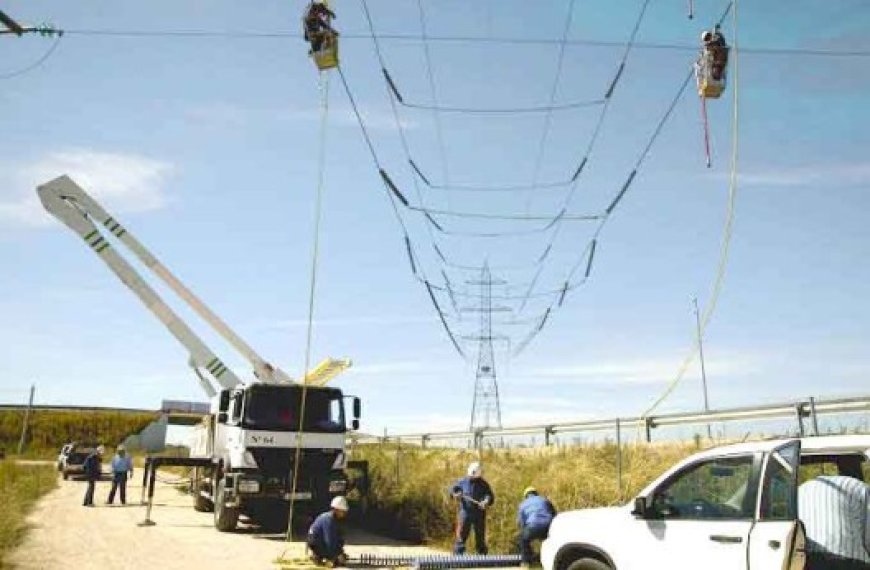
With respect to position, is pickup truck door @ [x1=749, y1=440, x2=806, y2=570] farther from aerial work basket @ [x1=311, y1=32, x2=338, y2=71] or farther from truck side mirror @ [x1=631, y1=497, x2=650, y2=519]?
aerial work basket @ [x1=311, y1=32, x2=338, y2=71]

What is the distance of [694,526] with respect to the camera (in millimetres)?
6172

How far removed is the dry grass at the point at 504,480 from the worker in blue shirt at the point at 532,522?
2004 millimetres

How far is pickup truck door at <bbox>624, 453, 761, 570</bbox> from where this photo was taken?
581 centimetres

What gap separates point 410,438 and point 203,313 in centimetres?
832

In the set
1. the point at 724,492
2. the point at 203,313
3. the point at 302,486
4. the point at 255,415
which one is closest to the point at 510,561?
the point at 724,492

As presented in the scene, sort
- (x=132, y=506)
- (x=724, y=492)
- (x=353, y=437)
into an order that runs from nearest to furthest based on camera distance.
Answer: (x=724, y=492)
(x=132, y=506)
(x=353, y=437)

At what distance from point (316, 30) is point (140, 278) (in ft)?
41.4

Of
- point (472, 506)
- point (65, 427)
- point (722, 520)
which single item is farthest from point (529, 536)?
point (65, 427)

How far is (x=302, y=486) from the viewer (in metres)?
15.7

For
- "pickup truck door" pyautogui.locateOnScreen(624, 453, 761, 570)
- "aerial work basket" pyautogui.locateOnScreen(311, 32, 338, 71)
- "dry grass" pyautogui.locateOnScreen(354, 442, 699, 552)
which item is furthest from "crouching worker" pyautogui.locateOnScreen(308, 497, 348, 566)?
"aerial work basket" pyautogui.locateOnScreen(311, 32, 338, 71)

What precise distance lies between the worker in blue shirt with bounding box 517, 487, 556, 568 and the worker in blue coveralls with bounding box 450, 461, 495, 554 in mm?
1790

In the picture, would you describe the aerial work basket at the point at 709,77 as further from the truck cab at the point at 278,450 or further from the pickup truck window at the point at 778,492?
the truck cab at the point at 278,450

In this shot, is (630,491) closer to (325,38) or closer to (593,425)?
(593,425)

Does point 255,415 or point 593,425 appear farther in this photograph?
point 255,415
